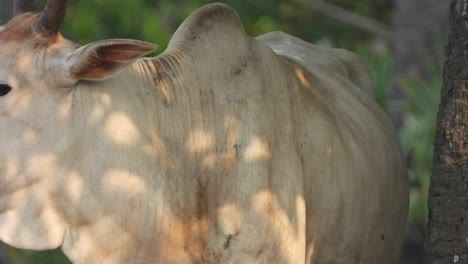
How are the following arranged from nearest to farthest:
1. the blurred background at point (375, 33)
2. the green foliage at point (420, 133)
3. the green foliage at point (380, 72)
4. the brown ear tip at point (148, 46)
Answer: the brown ear tip at point (148, 46), the green foliage at point (420, 133), the blurred background at point (375, 33), the green foliage at point (380, 72)

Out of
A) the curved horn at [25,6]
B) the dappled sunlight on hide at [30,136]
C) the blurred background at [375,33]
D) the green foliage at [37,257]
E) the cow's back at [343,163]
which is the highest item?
the curved horn at [25,6]

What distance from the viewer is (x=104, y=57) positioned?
6.24m

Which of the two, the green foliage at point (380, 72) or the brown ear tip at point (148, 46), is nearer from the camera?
the brown ear tip at point (148, 46)

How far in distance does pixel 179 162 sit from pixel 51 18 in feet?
2.87

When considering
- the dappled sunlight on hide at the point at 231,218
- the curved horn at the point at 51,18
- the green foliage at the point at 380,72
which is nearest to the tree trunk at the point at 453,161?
the dappled sunlight on hide at the point at 231,218

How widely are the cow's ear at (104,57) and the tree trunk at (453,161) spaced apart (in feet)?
5.20

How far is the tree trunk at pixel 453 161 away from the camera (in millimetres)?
6770

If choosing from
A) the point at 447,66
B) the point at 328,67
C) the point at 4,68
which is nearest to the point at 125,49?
the point at 4,68

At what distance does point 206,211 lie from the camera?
6.47m

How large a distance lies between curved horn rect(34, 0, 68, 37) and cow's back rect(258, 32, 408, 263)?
1.25 meters

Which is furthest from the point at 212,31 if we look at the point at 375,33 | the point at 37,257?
the point at 375,33

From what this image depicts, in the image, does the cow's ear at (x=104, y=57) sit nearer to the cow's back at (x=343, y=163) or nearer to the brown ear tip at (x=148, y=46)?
the brown ear tip at (x=148, y=46)

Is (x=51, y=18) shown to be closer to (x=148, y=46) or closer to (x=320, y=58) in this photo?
(x=148, y=46)

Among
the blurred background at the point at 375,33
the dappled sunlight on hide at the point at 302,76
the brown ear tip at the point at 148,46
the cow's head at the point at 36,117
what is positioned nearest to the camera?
the brown ear tip at the point at 148,46
